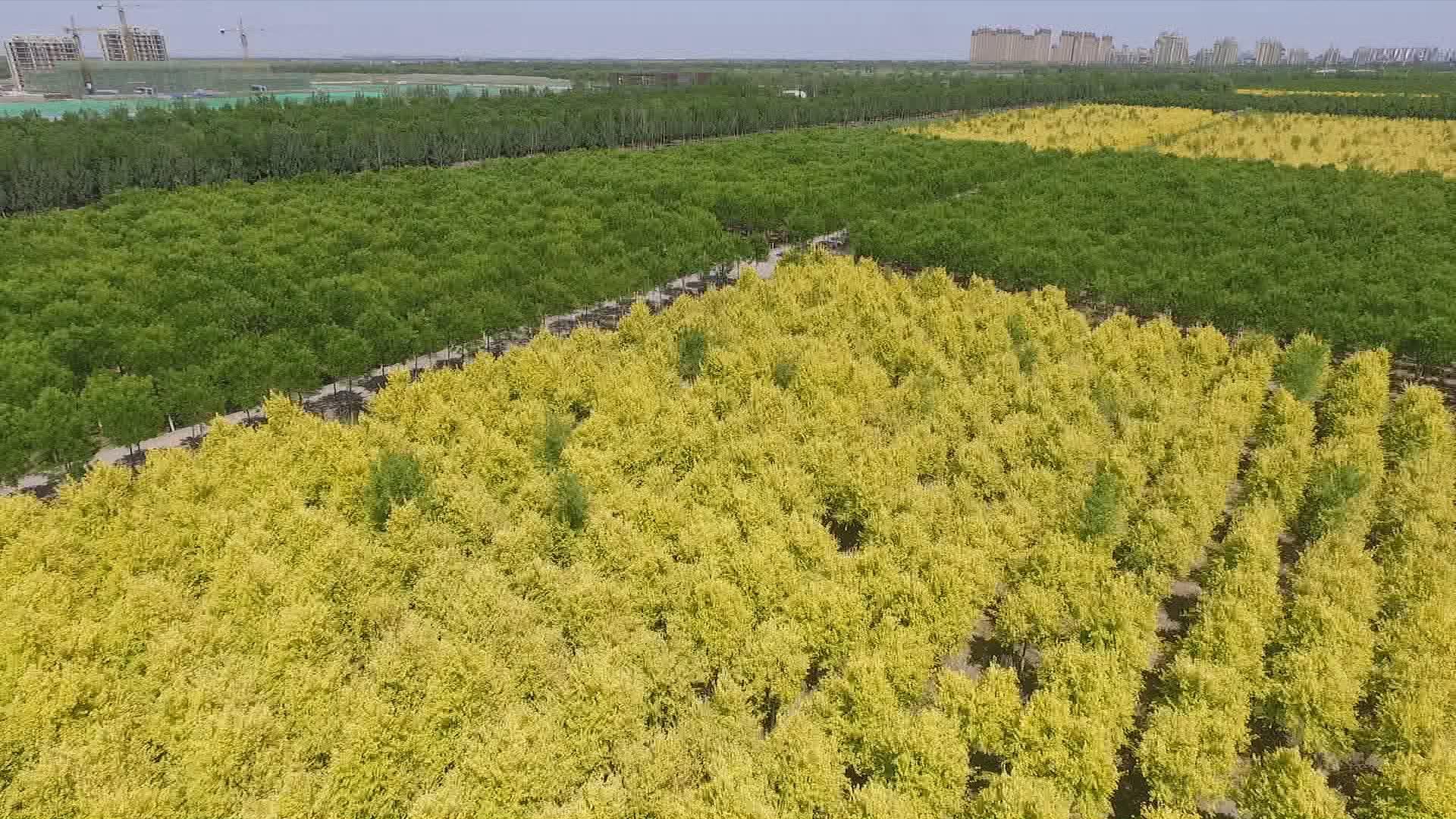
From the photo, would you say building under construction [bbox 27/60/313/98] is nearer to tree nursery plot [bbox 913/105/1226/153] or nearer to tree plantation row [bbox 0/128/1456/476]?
tree plantation row [bbox 0/128/1456/476]

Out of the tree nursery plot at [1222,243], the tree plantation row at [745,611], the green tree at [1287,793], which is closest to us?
the green tree at [1287,793]

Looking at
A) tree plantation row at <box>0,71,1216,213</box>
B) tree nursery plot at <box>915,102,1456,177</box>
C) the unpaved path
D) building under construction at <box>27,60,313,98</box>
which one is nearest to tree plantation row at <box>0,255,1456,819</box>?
the unpaved path

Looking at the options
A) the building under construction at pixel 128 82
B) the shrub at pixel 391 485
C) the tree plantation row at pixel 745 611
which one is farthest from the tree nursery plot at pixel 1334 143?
the building under construction at pixel 128 82

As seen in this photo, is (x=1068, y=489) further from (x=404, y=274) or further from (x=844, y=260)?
(x=404, y=274)

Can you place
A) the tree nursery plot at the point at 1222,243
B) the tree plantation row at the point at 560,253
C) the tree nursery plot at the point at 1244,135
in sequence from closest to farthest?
the tree plantation row at the point at 560,253
the tree nursery plot at the point at 1222,243
the tree nursery plot at the point at 1244,135

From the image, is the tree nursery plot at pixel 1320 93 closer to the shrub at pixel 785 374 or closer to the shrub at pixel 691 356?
the shrub at pixel 785 374

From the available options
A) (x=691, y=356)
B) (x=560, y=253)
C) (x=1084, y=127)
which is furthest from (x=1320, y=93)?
(x=691, y=356)
